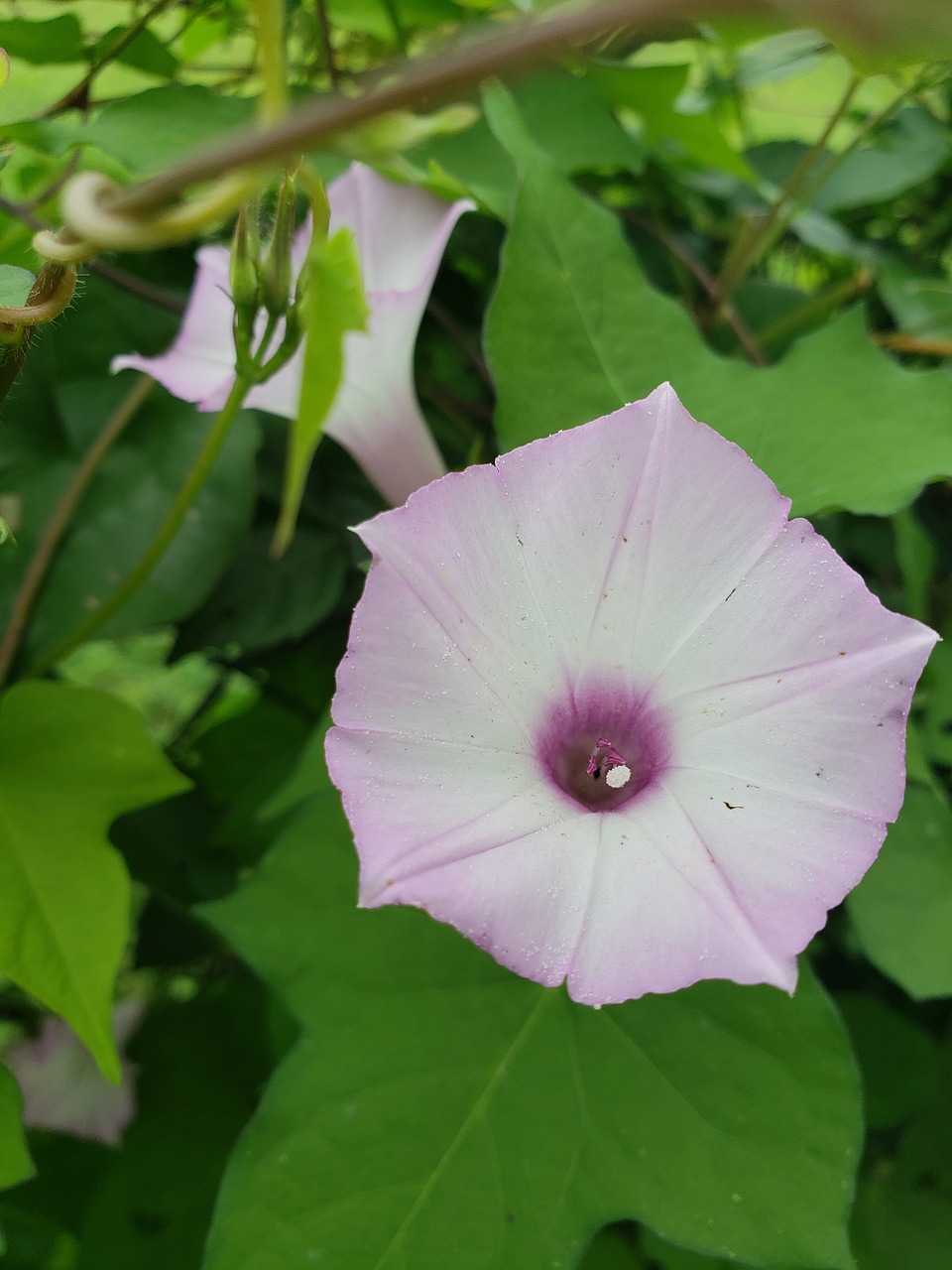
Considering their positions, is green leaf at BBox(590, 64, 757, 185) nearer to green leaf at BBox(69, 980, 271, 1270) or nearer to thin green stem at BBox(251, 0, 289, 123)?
thin green stem at BBox(251, 0, 289, 123)

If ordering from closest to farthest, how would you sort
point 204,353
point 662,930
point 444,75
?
point 444,75, point 662,930, point 204,353

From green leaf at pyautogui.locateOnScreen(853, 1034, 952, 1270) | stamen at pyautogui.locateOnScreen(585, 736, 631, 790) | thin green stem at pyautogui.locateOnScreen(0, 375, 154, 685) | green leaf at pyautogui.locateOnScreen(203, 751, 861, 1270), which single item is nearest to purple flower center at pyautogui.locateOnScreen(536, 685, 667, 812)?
stamen at pyautogui.locateOnScreen(585, 736, 631, 790)

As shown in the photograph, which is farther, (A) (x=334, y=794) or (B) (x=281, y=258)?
(A) (x=334, y=794)

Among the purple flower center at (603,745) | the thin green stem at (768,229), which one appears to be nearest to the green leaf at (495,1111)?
the purple flower center at (603,745)

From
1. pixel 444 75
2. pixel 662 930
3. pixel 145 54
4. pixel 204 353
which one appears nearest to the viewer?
pixel 444 75

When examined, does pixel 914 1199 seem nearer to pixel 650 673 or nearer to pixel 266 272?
pixel 650 673

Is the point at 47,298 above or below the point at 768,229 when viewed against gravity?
above

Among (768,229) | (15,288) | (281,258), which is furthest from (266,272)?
(768,229)

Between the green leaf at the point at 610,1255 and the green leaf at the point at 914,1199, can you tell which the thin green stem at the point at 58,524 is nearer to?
the green leaf at the point at 610,1255
